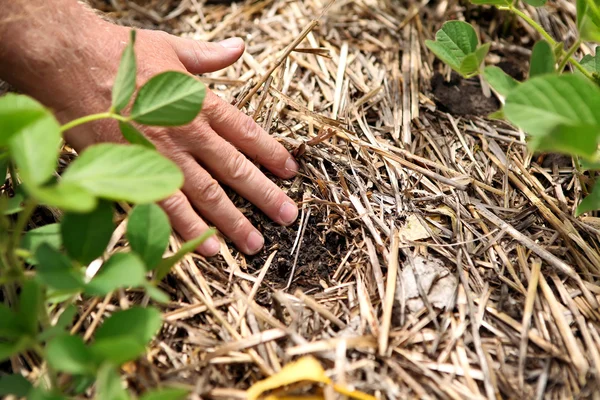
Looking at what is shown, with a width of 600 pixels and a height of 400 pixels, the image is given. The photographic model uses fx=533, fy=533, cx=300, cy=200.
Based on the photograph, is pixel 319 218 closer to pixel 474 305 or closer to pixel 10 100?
pixel 474 305

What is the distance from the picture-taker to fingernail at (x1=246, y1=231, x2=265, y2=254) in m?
1.12

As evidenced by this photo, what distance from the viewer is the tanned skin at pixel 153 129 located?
41.0 inches

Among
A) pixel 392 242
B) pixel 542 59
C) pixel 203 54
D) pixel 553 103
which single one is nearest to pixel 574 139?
pixel 553 103

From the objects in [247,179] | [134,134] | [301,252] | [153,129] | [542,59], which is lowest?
[301,252]

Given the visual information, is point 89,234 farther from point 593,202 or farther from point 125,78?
point 593,202

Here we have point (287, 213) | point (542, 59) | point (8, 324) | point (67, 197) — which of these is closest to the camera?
point (67, 197)

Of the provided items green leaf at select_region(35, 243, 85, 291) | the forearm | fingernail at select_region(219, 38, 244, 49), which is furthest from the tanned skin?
green leaf at select_region(35, 243, 85, 291)

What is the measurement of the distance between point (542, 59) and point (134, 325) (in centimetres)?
78

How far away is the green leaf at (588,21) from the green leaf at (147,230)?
74cm

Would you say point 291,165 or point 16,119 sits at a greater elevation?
point 16,119

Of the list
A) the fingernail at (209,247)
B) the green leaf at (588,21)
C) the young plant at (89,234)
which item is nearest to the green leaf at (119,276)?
the young plant at (89,234)

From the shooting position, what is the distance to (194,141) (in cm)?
113

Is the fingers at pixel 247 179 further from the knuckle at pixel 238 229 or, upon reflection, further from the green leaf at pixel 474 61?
the green leaf at pixel 474 61

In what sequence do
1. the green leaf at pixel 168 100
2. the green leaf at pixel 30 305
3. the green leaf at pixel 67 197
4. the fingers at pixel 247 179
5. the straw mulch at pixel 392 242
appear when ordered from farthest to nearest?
the fingers at pixel 247 179 < the straw mulch at pixel 392 242 < the green leaf at pixel 168 100 < the green leaf at pixel 30 305 < the green leaf at pixel 67 197
